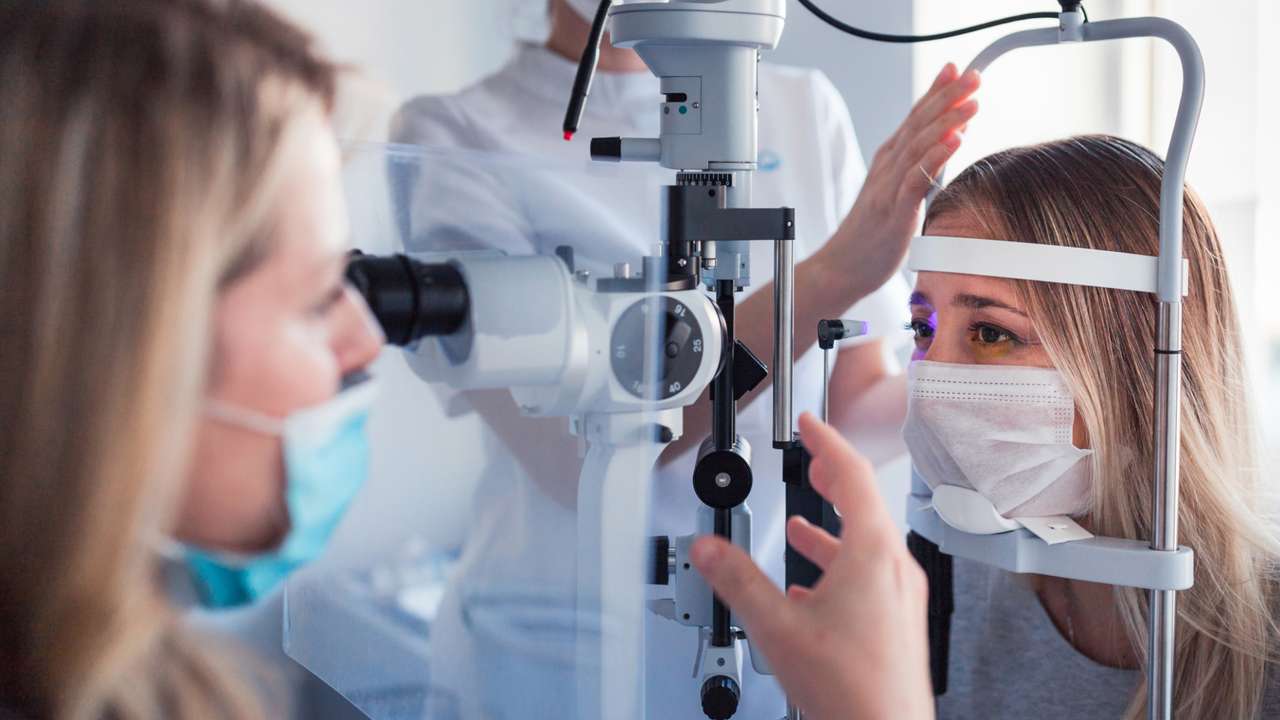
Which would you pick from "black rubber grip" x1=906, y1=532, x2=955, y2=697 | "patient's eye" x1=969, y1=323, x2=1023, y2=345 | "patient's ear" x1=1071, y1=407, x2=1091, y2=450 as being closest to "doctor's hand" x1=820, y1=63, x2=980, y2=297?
"patient's eye" x1=969, y1=323, x2=1023, y2=345

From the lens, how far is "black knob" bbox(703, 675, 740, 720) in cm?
85

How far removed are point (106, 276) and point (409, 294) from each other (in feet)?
0.63

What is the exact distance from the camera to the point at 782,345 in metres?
0.88

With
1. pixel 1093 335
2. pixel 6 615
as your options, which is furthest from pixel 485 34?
pixel 6 615

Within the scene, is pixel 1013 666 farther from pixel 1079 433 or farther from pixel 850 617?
pixel 850 617

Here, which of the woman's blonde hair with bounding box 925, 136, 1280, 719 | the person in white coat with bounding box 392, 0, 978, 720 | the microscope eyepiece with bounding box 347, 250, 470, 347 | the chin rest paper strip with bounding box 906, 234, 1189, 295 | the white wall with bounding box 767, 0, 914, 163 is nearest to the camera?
the microscope eyepiece with bounding box 347, 250, 470, 347

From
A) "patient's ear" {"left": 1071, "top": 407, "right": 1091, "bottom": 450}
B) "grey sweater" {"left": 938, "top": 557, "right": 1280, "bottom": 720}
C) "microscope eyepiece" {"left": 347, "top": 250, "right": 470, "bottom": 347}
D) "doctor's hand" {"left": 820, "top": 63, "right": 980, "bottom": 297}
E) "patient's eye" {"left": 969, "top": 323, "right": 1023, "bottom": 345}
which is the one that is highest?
"doctor's hand" {"left": 820, "top": 63, "right": 980, "bottom": 297}

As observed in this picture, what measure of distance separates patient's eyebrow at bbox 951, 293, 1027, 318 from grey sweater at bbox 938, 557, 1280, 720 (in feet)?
1.38

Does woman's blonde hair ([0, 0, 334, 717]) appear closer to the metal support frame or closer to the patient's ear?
the metal support frame

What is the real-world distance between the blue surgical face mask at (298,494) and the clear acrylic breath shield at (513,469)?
0.31ft

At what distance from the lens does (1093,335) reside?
1070mm

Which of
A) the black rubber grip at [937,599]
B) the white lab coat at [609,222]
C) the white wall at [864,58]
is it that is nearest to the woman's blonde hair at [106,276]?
the white lab coat at [609,222]

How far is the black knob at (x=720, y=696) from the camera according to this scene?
33.7 inches

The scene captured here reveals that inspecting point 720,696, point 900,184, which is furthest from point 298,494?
point 900,184
